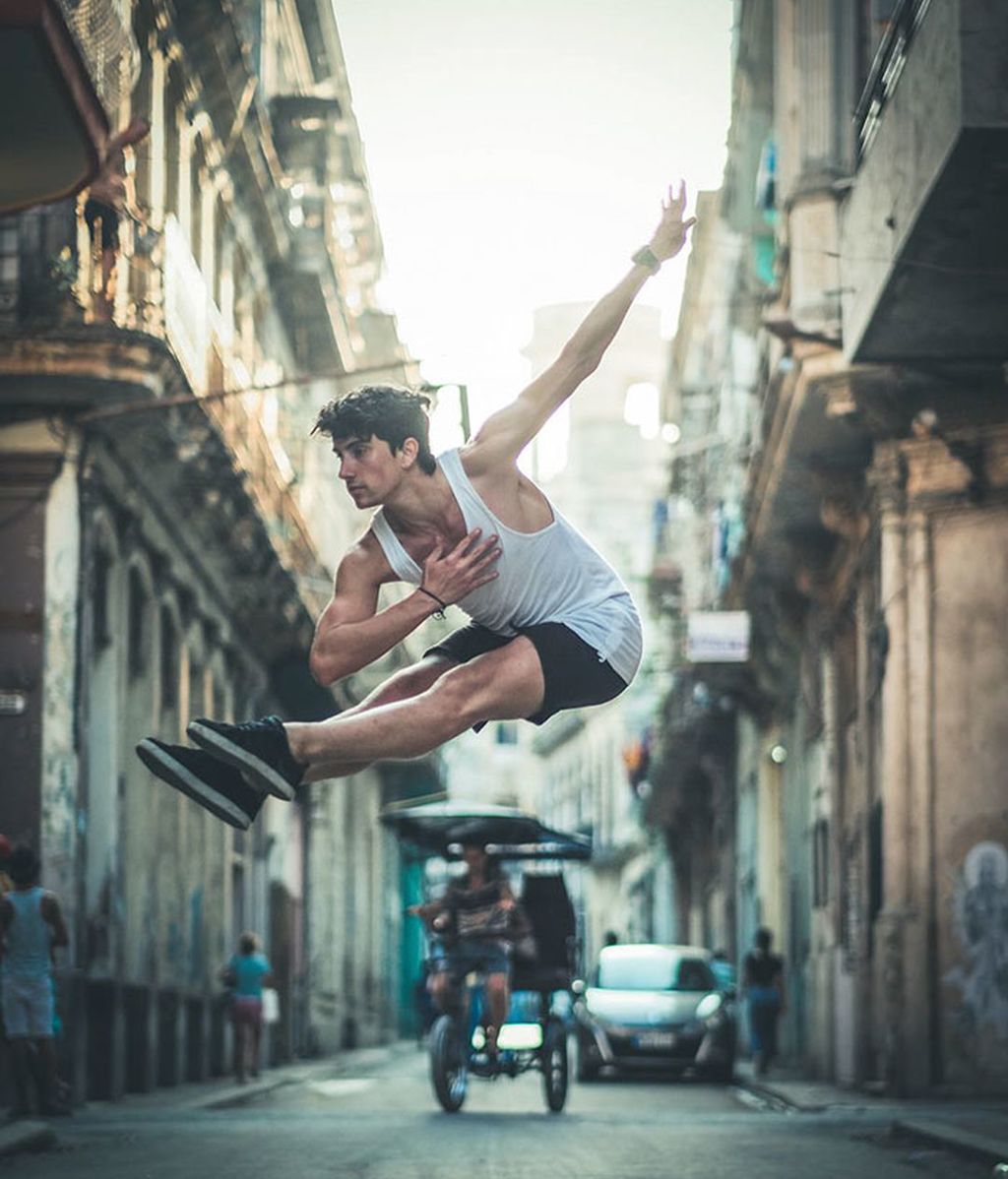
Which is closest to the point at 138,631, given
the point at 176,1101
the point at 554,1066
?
the point at 176,1101

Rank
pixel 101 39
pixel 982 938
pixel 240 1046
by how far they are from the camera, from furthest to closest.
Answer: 1. pixel 240 1046
2. pixel 982 938
3. pixel 101 39

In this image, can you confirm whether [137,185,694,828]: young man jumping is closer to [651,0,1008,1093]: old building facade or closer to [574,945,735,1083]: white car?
Result: [651,0,1008,1093]: old building facade

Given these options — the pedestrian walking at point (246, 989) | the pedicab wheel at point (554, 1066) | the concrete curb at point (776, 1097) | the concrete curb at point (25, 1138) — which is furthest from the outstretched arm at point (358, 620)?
the pedestrian walking at point (246, 989)

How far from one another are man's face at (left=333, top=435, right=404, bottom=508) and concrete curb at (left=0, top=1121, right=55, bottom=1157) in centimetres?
688

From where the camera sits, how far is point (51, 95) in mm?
13172

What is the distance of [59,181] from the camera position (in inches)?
554

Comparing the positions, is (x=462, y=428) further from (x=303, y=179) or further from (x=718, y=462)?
(x=718, y=462)

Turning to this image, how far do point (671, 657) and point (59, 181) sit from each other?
3029 cm

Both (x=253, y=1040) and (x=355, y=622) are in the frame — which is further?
(x=253, y=1040)

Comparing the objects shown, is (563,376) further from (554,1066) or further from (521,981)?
(521,981)

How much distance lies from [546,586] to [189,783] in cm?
130

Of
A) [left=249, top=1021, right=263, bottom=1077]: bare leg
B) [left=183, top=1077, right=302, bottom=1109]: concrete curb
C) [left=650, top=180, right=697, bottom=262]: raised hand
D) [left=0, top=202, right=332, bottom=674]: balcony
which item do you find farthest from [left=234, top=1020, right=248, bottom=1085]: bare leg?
[left=650, top=180, right=697, bottom=262]: raised hand

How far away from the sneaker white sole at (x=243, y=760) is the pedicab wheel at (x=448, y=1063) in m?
10.1

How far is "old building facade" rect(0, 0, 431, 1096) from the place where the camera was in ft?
67.5
